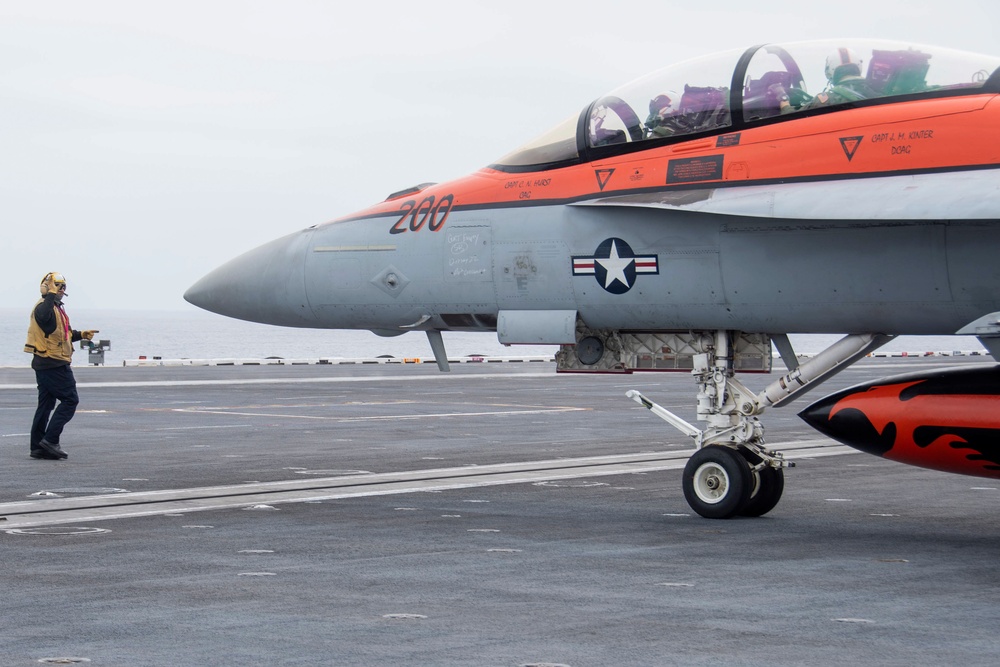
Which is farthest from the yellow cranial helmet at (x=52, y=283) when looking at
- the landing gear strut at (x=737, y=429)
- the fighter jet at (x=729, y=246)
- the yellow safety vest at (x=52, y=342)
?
the landing gear strut at (x=737, y=429)

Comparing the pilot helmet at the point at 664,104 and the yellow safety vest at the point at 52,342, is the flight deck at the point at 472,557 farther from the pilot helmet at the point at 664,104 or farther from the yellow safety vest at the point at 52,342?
the pilot helmet at the point at 664,104

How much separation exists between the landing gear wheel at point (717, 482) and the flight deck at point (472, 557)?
23cm

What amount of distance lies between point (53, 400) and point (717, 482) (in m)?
10.1

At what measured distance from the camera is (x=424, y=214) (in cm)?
1360

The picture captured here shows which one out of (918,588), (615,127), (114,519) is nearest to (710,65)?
(615,127)

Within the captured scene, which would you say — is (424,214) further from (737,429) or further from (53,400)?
(53,400)

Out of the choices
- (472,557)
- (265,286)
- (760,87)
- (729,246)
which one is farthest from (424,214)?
(472,557)

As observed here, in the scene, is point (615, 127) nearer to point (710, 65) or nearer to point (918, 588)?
point (710, 65)

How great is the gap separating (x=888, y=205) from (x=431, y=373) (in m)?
37.7

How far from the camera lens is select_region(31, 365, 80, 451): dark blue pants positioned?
698 inches

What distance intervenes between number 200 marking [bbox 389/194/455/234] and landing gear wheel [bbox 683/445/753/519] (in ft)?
11.9

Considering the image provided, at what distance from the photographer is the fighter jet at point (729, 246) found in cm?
1082

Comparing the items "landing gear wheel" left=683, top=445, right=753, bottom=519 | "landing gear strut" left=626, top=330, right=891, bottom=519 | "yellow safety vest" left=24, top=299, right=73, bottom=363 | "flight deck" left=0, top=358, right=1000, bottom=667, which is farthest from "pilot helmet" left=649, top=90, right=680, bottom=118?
"yellow safety vest" left=24, top=299, right=73, bottom=363

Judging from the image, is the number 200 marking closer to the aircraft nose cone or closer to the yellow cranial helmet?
the aircraft nose cone
